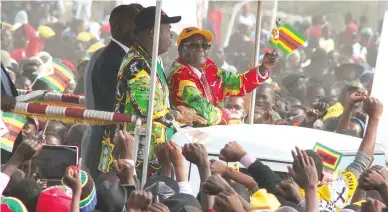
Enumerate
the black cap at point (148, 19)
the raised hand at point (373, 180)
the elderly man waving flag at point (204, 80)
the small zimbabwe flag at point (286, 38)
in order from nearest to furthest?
the raised hand at point (373, 180) < the black cap at point (148, 19) < the elderly man waving flag at point (204, 80) < the small zimbabwe flag at point (286, 38)

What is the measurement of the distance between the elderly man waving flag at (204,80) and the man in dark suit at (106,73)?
1.63ft

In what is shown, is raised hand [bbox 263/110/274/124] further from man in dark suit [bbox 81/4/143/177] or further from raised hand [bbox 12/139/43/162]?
raised hand [bbox 12/139/43/162]

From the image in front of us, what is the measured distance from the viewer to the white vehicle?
834 centimetres

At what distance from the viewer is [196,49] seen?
30.3ft

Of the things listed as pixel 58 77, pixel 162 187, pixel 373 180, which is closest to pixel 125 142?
pixel 162 187

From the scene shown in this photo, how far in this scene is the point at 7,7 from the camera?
96.1 ft

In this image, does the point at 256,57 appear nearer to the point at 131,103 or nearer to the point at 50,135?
the point at 50,135

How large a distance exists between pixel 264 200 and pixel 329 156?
3.55 ft

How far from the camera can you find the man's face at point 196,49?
30.1 feet

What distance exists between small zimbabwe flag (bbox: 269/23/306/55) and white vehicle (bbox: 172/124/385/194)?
167cm

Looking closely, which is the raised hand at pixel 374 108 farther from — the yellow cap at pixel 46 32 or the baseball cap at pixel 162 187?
the yellow cap at pixel 46 32

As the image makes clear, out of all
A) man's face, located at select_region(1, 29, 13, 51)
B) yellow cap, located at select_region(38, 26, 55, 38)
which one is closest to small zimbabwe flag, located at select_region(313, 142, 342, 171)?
man's face, located at select_region(1, 29, 13, 51)

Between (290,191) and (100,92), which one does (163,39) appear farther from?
(290,191)

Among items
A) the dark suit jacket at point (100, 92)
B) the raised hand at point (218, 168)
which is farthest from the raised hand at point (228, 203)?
the dark suit jacket at point (100, 92)
